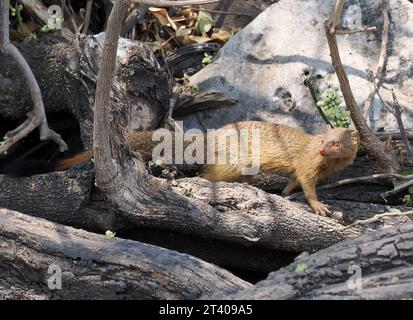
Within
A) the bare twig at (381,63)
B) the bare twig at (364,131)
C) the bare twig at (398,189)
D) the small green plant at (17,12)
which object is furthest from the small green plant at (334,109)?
the small green plant at (17,12)

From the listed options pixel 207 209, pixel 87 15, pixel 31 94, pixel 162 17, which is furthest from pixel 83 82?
pixel 162 17

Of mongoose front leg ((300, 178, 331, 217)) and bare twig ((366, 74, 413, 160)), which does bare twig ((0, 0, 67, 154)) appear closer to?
mongoose front leg ((300, 178, 331, 217))

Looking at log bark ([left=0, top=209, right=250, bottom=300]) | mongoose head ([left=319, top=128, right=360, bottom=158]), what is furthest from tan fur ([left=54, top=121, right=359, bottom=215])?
log bark ([left=0, top=209, right=250, bottom=300])

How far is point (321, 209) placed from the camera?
3.73 metres

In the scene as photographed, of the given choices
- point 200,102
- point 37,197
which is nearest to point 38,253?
point 37,197

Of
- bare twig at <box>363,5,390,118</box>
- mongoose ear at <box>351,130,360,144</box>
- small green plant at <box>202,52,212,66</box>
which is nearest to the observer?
mongoose ear at <box>351,130,360,144</box>

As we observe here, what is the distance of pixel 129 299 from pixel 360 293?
85cm

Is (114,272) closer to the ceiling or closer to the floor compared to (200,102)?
closer to the floor

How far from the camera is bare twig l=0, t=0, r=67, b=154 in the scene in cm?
394

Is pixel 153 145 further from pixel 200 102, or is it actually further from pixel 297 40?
pixel 297 40

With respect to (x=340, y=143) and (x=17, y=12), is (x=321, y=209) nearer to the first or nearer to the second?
(x=340, y=143)

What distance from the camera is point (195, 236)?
3684 mm

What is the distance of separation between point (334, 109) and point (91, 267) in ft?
5.28

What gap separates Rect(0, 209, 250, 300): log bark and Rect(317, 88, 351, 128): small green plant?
134 centimetres
